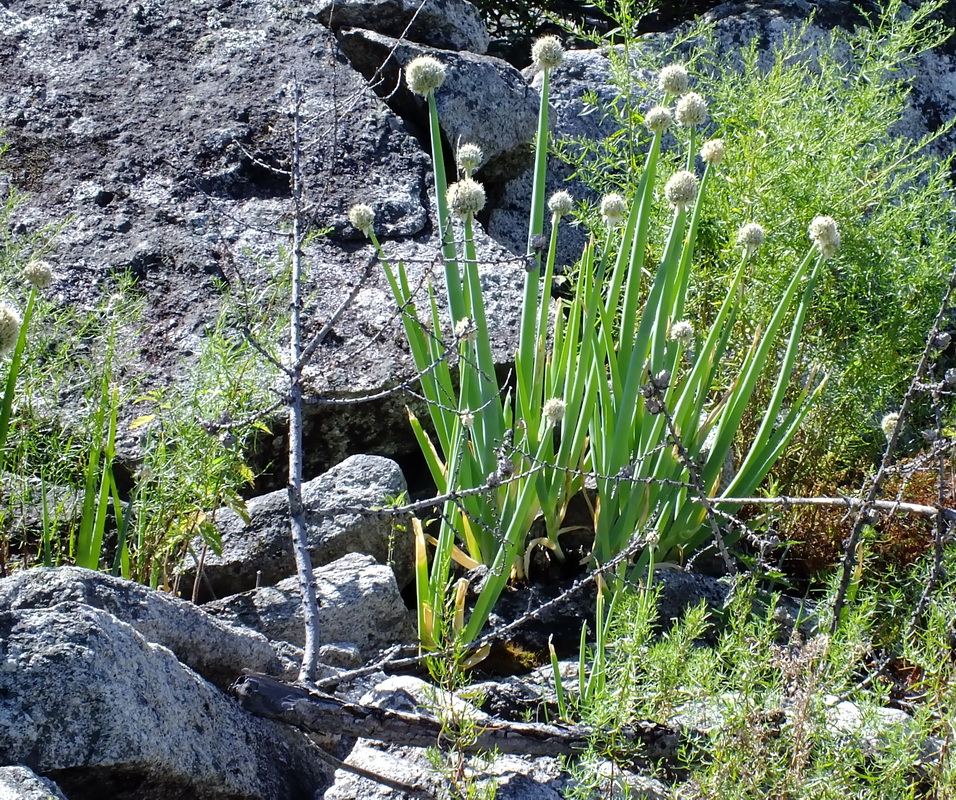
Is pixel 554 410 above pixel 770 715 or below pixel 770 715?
above

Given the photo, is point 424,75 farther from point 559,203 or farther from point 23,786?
point 23,786

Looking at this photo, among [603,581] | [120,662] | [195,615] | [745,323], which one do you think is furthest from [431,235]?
[120,662]

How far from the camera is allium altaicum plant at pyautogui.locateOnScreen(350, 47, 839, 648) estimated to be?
109 inches

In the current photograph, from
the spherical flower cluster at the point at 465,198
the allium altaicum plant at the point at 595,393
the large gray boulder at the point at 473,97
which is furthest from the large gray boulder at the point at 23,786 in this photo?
the large gray boulder at the point at 473,97

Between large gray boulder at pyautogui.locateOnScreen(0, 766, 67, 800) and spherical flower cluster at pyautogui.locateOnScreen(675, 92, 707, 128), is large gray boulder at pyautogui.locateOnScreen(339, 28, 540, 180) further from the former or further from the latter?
large gray boulder at pyautogui.locateOnScreen(0, 766, 67, 800)

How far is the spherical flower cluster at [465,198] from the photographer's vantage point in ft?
9.29

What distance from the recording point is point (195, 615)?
2.15 metres

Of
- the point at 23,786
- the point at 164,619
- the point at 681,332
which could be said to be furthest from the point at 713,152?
the point at 23,786

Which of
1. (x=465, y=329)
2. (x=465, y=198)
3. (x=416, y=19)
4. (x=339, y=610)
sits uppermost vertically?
(x=416, y=19)

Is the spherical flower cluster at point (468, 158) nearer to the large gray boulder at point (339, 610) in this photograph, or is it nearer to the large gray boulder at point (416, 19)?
the large gray boulder at point (339, 610)

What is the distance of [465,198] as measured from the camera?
283cm

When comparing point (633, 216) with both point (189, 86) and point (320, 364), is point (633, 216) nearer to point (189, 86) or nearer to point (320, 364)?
point (320, 364)

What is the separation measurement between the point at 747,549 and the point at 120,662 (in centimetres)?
213

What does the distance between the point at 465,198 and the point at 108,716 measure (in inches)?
67.5
